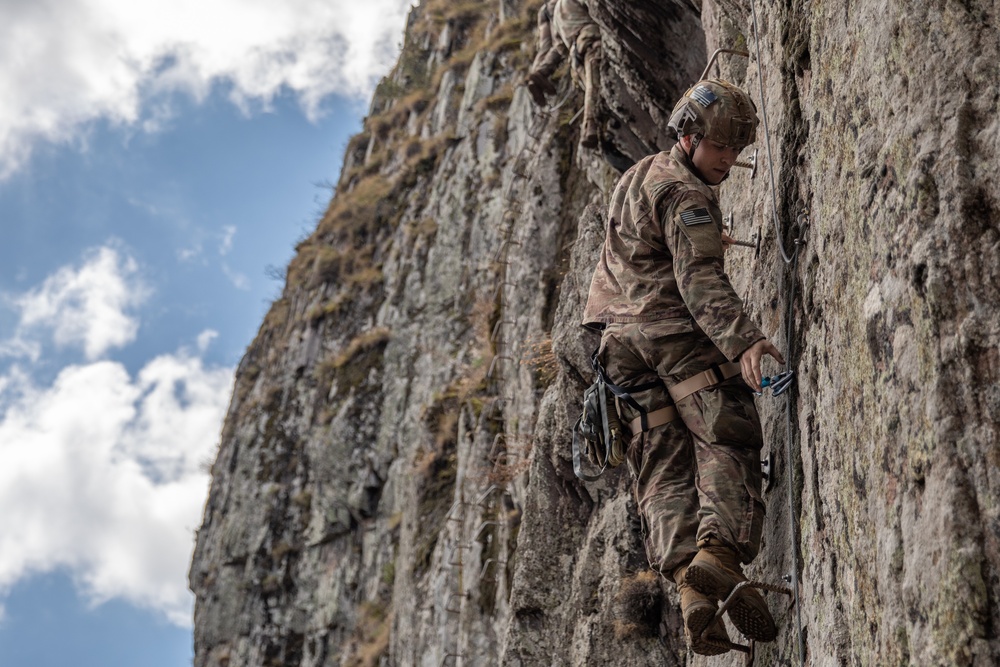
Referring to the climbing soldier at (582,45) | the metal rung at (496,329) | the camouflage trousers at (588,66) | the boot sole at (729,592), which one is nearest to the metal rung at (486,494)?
the metal rung at (496,329)

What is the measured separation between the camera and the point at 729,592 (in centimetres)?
399

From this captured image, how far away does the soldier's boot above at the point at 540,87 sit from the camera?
507 inches

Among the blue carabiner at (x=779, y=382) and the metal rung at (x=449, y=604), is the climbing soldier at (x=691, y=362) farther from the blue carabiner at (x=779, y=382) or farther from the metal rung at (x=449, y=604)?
the metal rung at (x=449, y=604)

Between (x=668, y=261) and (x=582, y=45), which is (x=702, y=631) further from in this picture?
(x=582, y=45)

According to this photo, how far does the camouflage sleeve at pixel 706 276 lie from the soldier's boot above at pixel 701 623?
1.00 m

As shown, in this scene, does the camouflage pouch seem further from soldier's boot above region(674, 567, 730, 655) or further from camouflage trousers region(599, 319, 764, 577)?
soldier's boot above region(674, 567, 730, 655)

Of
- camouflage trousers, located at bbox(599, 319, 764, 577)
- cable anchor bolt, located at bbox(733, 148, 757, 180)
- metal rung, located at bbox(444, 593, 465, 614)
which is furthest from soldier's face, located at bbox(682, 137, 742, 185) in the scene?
metal rung, located at bbox(444, 593, 465, 614)

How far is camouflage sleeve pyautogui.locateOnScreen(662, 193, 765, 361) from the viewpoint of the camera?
13.5 ft

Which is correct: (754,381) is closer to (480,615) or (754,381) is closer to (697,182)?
(697,182)

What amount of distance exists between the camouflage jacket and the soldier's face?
55 mm

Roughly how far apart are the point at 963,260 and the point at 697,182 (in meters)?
2.00

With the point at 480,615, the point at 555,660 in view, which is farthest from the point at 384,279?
the point at 555,660

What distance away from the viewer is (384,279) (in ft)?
73.2

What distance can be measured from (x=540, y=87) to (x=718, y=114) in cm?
863
